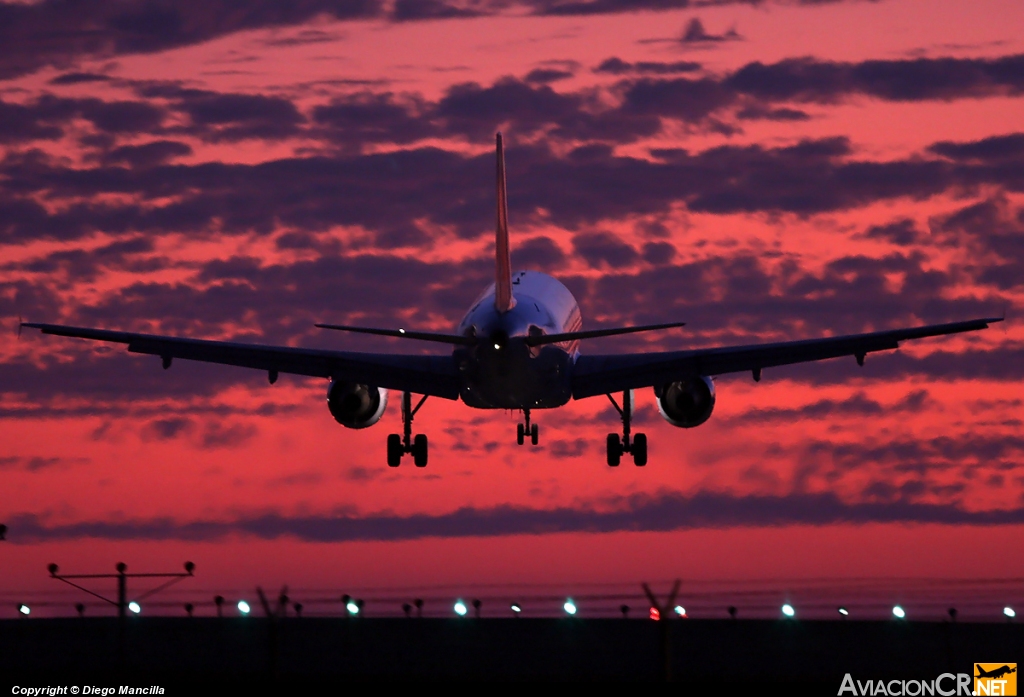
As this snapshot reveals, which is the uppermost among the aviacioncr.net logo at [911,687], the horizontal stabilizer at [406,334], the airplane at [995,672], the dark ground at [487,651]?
the horizontal stabilizer at [406,334]

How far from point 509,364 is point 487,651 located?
482 inches

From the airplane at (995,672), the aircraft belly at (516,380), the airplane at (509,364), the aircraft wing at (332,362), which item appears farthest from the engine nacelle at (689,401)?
the airplane at (995,672)

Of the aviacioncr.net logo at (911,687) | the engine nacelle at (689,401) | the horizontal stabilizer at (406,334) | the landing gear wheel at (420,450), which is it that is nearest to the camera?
the aviacioncr.net logo at (911,687)

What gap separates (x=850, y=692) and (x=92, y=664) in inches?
741

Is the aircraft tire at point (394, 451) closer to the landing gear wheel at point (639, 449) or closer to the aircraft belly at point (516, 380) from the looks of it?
the aircraft belly at point (516, 380)

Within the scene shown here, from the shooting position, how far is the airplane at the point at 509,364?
57.3 meters

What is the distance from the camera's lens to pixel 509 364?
187ft

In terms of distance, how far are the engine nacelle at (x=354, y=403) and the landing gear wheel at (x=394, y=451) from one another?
1339 mm

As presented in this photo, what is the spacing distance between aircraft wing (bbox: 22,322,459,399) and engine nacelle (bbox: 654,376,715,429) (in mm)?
7352

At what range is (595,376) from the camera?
63750 millimetres

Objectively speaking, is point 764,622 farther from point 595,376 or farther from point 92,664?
point 92,664

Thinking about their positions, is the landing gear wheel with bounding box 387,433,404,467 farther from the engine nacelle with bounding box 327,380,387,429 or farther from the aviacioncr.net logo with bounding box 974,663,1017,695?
the aviacioncr.net logo with bounding box 974,663,1017,695

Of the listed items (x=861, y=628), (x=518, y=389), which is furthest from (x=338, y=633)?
(x=861, y=628)

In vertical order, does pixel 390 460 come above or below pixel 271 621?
above
